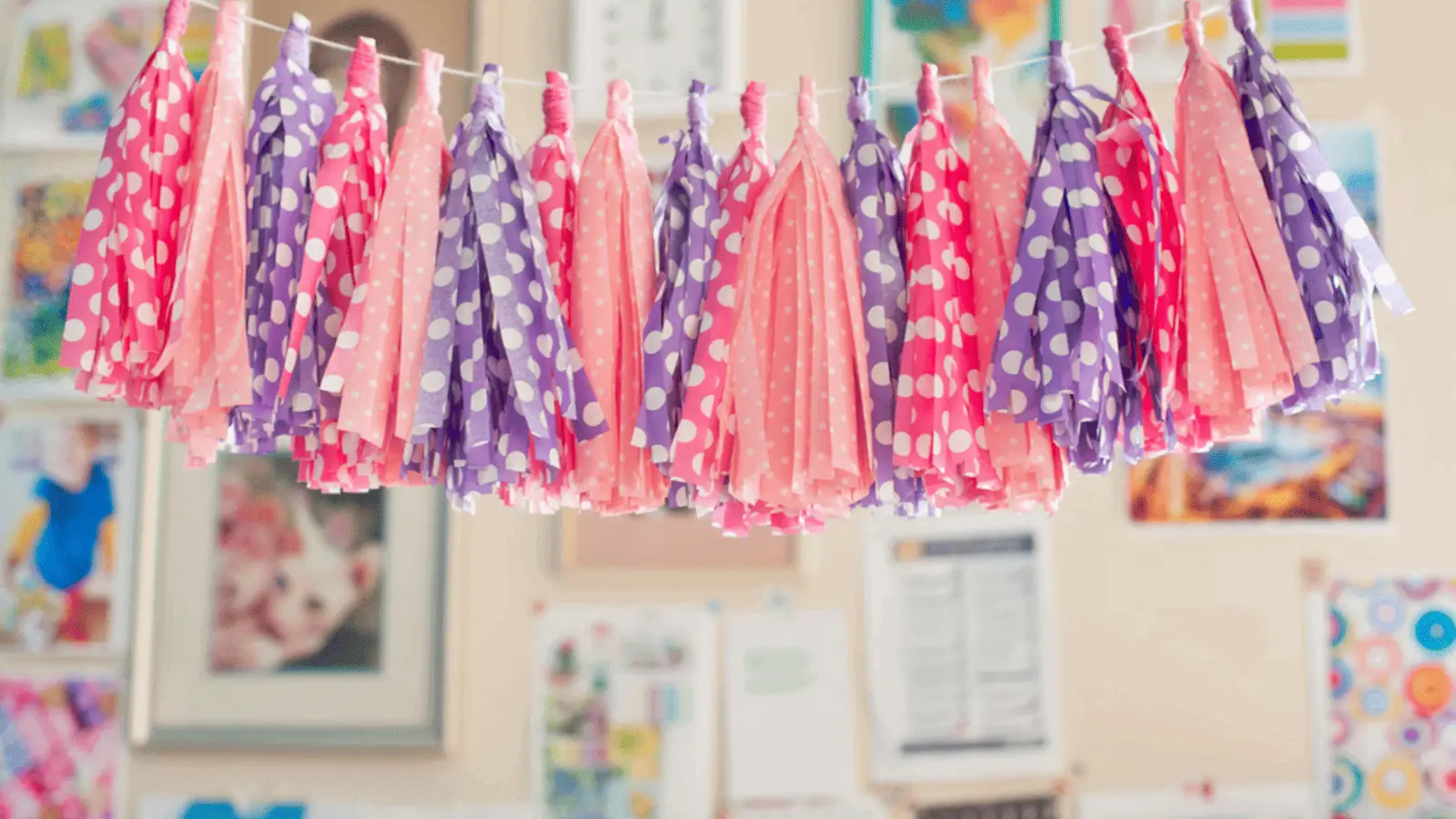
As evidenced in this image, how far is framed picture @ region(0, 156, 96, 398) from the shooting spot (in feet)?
5.63

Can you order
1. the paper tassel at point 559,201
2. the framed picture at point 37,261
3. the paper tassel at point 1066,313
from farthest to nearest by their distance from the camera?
the framed picture at point 37,261 < the paper tassel at point 559,201 < the paper tassel at point 1066,313

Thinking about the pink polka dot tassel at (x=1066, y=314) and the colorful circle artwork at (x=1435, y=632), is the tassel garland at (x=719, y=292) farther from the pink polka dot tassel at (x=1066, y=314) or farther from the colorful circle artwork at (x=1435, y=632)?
the colorful circle artwork at (x=1435, y=632)

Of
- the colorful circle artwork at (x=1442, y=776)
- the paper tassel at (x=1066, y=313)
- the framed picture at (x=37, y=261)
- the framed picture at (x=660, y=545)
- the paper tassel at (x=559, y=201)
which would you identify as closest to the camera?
the paper tassel at (x=1066, y=313)

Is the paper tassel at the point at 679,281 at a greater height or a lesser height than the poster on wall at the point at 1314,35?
lesser

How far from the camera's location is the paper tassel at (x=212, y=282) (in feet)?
2.85

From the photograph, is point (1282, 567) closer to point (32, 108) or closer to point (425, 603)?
point (425, 603)

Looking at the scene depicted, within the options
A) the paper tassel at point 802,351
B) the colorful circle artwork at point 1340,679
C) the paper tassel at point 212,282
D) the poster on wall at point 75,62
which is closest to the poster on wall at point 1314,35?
the colorful circle artwork at point 1340,679

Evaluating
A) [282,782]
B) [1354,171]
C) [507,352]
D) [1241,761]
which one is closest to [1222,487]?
[1241,761]

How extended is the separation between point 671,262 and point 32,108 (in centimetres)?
134

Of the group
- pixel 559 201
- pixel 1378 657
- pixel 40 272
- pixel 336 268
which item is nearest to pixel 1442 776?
pixel 1378 657

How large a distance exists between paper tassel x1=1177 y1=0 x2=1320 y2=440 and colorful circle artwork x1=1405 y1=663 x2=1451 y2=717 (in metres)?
0.85

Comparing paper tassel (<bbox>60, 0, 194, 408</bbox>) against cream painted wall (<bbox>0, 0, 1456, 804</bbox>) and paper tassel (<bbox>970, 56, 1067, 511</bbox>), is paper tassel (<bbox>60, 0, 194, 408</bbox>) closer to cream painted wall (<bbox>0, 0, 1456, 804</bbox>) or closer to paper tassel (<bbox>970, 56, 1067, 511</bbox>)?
paper tassel (<bbox>970, 56, 1067, 511</bbox>)

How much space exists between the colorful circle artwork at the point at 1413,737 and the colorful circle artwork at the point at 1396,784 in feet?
0.05

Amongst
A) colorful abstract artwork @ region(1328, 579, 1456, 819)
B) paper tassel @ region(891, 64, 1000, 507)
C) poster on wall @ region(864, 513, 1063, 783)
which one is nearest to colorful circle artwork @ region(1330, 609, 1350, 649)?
colorful abstract artwork @ region(1328, 579, 1456, 819)
